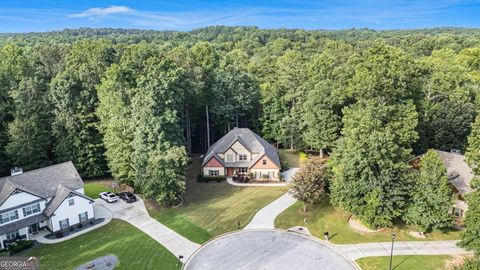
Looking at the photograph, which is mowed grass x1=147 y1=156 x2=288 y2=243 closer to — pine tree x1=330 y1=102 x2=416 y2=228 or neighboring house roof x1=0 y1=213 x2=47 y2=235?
pine tree x1=330 y1=102 x2=416 y2=228

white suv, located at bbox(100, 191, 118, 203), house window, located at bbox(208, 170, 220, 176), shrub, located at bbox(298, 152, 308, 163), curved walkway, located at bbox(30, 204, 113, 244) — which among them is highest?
shrub, located at bbox(298, 152, 308, 163)

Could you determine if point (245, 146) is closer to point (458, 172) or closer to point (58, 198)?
point (58, 198)

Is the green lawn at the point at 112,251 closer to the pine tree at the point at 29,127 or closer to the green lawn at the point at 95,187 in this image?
the green lawn at the point at 95,187

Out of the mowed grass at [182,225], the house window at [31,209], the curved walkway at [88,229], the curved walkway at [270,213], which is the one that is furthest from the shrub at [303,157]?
the house window at [31,209]

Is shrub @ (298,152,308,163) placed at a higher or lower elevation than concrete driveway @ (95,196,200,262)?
higher

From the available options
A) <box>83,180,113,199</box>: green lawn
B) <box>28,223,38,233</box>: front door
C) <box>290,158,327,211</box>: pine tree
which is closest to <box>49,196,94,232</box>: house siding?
<box>28,223,38,233</box>: front door
